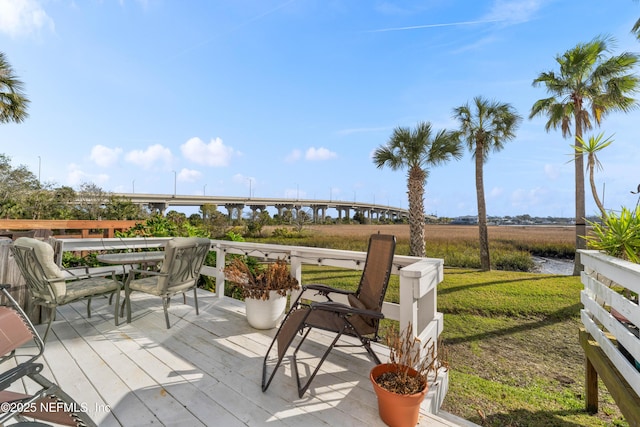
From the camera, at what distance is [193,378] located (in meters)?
2.19

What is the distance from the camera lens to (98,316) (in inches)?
139

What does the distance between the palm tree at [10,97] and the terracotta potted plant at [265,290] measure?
12085 mm

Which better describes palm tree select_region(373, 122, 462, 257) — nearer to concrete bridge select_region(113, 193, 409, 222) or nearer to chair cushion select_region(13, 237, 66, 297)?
chair cushion select_region(13, 237, 66, 297)

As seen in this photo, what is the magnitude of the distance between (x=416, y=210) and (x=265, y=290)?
9.48 meters

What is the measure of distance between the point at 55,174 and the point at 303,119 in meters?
17.9

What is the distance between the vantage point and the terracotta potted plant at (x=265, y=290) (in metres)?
3.07

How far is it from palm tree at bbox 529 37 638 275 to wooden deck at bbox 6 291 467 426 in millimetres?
11007

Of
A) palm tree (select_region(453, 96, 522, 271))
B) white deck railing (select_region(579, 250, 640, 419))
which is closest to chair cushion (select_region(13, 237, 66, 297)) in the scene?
white deck railing (select_region(579, 250, 640, 419))

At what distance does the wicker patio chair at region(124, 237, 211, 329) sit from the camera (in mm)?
3092

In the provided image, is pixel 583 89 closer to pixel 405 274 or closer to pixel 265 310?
pixel 405 274

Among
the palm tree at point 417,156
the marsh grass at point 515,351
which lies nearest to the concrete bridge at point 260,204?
the palm tree at point 417,156

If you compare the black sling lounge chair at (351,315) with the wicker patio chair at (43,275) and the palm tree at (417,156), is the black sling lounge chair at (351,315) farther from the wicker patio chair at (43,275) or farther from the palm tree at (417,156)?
the palm tree at (417,156)

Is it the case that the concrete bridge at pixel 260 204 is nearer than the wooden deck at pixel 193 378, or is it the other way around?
the wooden deck at pixel 193 378

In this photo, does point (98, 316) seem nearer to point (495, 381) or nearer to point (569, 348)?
point (495, 381)
